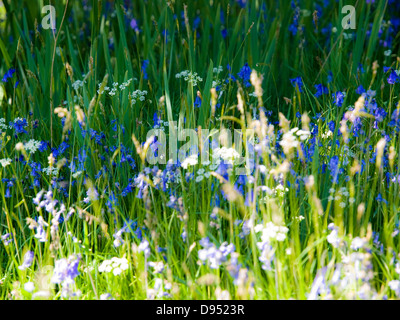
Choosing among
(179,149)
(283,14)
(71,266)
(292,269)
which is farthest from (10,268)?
(283,14)

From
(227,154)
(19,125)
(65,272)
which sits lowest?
(65,272)

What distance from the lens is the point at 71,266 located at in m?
1.72

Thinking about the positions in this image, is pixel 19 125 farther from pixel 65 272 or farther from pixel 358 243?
pixel 358 243

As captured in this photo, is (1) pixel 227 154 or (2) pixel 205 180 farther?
(2) pixel 205 180

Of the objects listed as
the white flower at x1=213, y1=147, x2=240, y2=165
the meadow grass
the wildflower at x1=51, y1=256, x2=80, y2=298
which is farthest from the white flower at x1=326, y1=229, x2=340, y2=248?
A: the wildflower at x1=51, y1=256, x2=80, y2=298

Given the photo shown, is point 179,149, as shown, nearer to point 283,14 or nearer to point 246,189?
point 246,189

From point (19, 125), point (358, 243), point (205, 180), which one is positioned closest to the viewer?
point (358, 243)

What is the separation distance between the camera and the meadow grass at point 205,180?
1810 mm

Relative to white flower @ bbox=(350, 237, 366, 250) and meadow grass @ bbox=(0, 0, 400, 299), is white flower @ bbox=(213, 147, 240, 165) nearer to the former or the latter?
meadow grass @ bbox=(0, 0, 400, 299)

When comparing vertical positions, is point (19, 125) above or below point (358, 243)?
above

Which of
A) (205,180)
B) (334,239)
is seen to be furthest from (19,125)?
(334,239)

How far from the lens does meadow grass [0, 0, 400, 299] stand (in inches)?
71.2

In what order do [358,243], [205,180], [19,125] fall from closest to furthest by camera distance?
[358,243], [205,180], [19,125]

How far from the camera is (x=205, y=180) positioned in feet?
7.65
